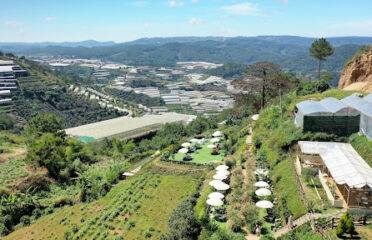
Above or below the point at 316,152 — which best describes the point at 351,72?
above

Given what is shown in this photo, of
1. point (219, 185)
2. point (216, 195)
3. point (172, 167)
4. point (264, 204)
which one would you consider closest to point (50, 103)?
point (172, 167)

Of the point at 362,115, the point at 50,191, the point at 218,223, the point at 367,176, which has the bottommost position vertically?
the point at 50,191

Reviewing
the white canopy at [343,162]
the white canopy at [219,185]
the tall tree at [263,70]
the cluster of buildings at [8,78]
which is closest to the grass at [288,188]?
the white canopy at [343,162]

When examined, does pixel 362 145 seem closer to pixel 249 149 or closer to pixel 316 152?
pixel 316 152

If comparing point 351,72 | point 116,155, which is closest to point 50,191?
point 116,155

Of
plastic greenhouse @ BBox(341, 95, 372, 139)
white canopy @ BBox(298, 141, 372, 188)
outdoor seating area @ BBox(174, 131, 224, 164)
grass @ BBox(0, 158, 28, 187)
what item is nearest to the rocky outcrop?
plastic greenhouse @ BBox(341, 95, 372, 139)

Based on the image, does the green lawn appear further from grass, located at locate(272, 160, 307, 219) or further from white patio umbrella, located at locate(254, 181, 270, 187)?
white patio umbrella, located at locate(254, 181, 270, 187)

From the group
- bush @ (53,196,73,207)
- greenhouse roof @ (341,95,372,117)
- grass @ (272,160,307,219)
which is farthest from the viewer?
bush @ (53,196,73,207)
